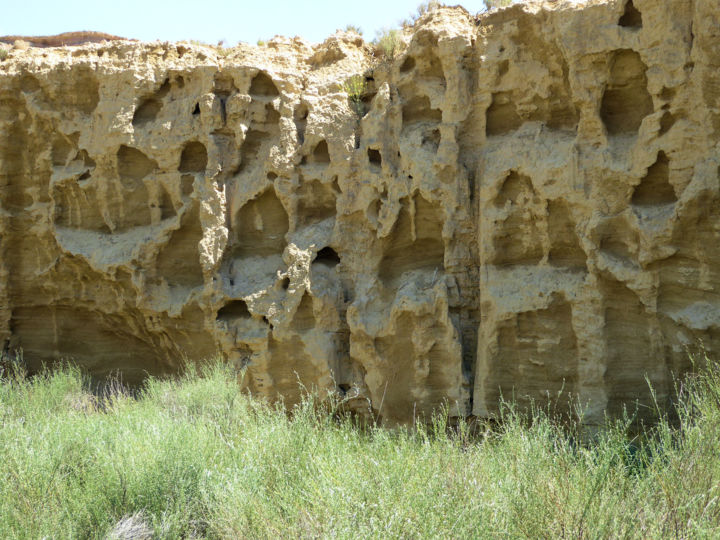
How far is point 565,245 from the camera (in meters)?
6.65

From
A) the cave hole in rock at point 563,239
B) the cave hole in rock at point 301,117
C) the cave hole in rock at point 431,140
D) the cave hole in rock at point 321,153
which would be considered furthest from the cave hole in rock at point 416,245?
the cave hole in rock at point 301,117

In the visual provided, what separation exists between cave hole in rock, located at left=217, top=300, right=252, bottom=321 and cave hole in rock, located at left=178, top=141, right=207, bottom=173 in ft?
6.08

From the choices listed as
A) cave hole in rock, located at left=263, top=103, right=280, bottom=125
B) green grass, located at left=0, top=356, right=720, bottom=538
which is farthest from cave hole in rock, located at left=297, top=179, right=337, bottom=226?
green grass, located at left=0, top=356, right=720, bottom=538

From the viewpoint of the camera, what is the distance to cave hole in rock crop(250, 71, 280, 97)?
8.84 metres

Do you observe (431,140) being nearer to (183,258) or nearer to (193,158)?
(193,158)

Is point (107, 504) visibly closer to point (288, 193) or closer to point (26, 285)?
point (288, 193)

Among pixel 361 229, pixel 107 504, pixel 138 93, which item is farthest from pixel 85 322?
pixel 107 504

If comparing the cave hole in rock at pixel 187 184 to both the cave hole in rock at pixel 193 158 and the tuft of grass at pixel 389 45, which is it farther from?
the tuft of grass at pixel 389 45

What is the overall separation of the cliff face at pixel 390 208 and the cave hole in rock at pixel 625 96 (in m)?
0.02

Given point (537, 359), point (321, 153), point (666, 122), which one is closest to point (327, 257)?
point (321, 153)

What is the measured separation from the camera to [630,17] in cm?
630

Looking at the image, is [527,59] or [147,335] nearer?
[527,59]

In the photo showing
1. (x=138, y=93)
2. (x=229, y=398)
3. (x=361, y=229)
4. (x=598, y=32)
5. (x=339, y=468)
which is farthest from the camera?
(x=138, y=93)

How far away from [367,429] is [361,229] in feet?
7.61
